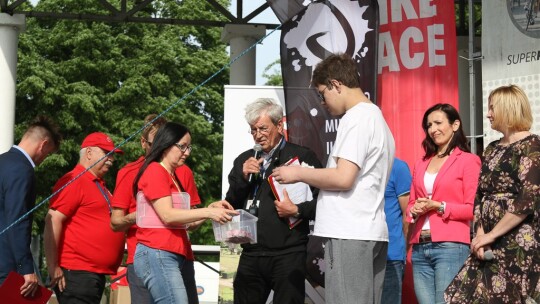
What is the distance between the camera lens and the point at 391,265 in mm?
6246

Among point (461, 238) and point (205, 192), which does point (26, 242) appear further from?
point (205, 192)

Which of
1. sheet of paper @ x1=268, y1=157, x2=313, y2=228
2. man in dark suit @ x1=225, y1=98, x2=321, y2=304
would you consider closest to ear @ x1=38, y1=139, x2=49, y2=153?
man in dark suit @ x1=225, y1=98, x2=321, y2=304

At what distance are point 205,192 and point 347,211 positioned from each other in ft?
73.0

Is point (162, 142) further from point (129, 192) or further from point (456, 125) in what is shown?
point (456, 125)

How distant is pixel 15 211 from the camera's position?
5.77 metres

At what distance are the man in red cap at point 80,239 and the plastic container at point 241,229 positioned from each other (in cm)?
147

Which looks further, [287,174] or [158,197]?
[158,197]

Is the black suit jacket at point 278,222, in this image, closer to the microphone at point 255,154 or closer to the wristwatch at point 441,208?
the microphone at point 255,154

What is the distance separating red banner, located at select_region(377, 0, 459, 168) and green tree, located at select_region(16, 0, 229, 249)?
16538 mm

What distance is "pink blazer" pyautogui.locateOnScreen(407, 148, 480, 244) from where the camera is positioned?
5.69 meters

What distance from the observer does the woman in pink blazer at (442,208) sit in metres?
5.68

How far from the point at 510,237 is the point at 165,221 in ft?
6.06

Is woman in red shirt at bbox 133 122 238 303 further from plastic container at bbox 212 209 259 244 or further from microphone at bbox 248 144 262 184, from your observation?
microphone at bbox 248 144 262 184

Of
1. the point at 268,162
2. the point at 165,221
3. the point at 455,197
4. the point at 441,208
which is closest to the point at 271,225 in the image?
the point at 268,162
